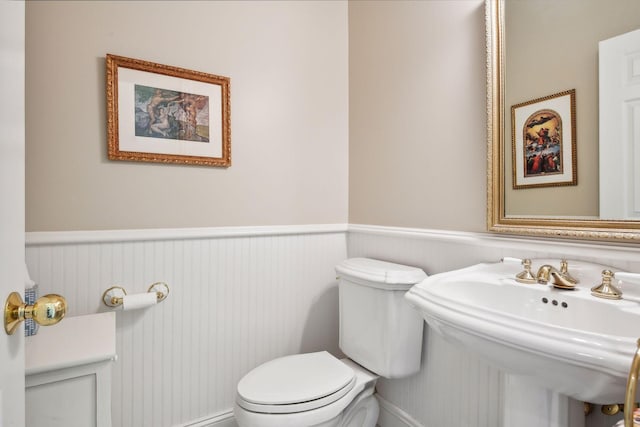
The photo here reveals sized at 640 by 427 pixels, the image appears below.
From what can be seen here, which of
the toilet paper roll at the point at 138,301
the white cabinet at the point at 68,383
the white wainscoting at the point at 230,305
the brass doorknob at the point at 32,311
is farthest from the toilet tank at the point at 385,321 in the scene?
the brass doorknob at the point at 32,311

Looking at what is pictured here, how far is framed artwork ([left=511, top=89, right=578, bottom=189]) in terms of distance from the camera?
3.52 ft

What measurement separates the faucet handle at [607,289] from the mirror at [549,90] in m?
0.13

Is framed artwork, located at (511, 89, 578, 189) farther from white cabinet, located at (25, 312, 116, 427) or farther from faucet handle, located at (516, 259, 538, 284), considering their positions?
white cabinet, located at (25, 312, 116, 427)

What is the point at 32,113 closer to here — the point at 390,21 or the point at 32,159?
the point at 32,159

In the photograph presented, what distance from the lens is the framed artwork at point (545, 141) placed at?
42.3 inches

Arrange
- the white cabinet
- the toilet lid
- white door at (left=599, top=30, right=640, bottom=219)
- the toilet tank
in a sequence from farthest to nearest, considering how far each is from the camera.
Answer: the toilet tank
the toilet lid
white door at (left=599, top=30, right=640, bottom=219)
the white cabinet

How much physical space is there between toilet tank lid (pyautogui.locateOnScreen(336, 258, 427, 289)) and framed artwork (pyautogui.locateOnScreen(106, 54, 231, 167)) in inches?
30.3

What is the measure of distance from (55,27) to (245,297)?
1353 millimetres

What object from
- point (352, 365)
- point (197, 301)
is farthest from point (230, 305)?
point (352, 365)

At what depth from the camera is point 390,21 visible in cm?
171

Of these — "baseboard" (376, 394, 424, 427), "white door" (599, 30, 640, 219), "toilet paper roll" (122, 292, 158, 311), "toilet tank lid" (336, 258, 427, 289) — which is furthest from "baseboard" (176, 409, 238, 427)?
"white door" (599, 30, 640, 219)

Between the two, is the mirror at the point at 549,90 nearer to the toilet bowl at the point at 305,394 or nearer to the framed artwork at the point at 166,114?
the toilet bowl at the point at 305,394

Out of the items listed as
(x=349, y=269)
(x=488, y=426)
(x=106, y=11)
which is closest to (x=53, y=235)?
(x=106, y=11)

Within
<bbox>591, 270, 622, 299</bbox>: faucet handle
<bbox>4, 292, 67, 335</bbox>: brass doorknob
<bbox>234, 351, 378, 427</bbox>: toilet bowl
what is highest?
<bbox>4, 292, 67, 335</bbox>: brass doorknob
